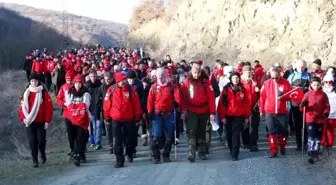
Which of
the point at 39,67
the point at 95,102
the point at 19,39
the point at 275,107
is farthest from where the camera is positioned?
the point at 19,39

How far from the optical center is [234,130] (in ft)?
39.3

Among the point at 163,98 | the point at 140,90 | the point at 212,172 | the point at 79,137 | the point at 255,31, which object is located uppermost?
the point at 255,31

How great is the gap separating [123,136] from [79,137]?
992 millimetres

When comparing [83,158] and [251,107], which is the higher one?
[251,107]

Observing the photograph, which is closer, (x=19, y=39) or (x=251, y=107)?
(x=251, y=107)

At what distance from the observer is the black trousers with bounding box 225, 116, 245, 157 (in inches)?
464

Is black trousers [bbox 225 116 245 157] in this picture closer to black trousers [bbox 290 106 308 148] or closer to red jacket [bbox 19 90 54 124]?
black trousers [bbox 290 106 308 148]

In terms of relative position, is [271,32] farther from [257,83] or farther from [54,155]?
[54,155]

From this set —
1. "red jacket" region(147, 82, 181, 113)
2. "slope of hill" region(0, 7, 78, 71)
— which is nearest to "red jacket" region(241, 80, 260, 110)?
"red jacket" region(147, 82, 181, 113)

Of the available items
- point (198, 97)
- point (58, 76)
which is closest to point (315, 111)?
point (198, 97)

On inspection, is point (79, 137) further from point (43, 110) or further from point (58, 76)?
point (58, 76)

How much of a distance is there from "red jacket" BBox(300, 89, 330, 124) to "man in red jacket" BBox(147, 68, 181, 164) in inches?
111

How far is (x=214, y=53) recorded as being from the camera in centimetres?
3609

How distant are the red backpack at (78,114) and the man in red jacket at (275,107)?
4.03 metres
